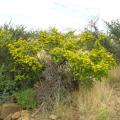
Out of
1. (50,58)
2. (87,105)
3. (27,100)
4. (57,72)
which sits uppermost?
(50,58)

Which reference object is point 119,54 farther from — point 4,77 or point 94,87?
point 4,77

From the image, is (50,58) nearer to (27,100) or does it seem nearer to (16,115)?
(27,100)

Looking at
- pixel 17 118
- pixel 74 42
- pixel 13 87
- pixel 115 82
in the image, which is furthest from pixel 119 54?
pixel 17 118

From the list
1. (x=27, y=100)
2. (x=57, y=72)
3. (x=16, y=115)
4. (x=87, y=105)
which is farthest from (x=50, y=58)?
(x=16, y=115)

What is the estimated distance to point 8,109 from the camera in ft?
26.4

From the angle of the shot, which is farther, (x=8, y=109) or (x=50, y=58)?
(x=50, y=58)

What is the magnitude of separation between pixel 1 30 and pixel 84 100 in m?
3.13

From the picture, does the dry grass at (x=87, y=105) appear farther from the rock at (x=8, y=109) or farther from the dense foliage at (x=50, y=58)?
the rock at (x=8, y=109)

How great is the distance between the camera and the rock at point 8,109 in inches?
316

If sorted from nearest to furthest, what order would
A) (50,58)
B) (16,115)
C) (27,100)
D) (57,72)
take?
(16,115) → (27,100) → (57,72) → (50,58)

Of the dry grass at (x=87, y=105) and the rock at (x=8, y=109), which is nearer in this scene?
the dry grass at (x=87, y=105)

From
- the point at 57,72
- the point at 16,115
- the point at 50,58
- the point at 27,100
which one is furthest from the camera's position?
the point at 50,58

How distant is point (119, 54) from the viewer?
12.0 m

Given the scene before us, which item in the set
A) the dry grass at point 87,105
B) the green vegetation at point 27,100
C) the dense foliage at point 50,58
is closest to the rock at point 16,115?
the green vegetation at point 27,100
